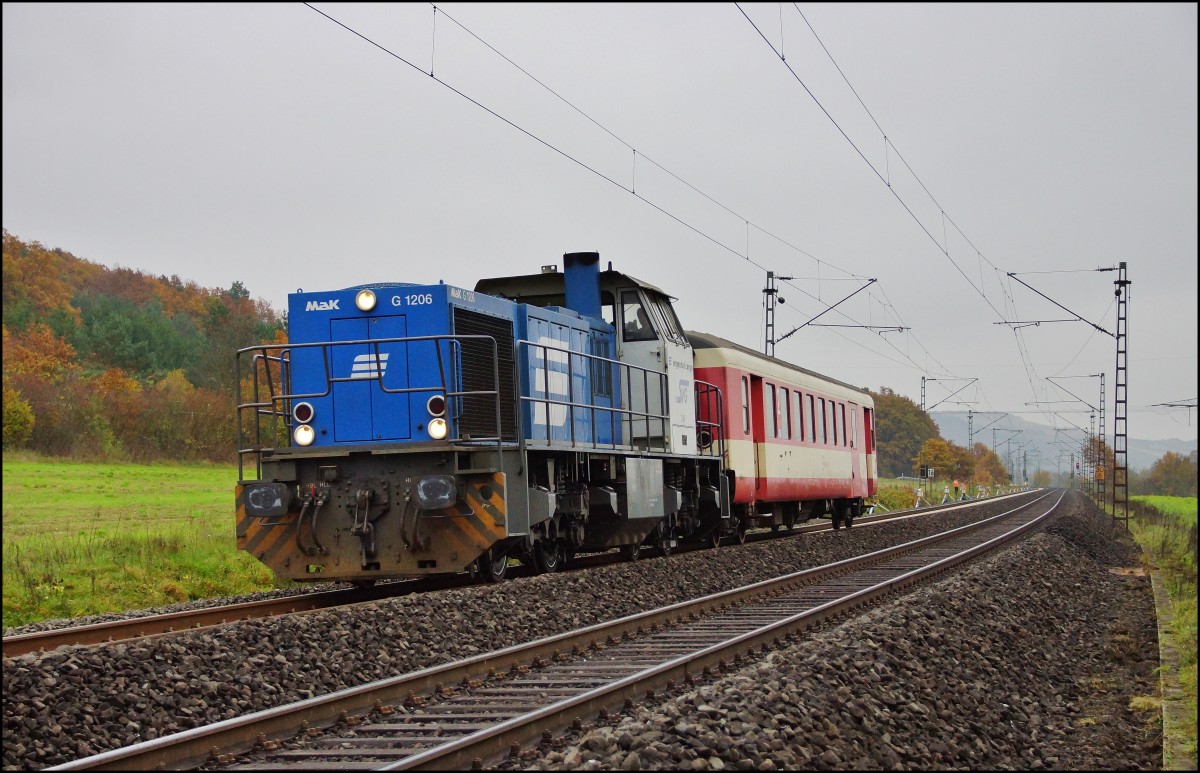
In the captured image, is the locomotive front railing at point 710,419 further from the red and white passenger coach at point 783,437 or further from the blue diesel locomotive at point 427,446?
the blue diesel locomotive at point 427,446

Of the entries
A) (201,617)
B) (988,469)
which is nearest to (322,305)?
(201,617)

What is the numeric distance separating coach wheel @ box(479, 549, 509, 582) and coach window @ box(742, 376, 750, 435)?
7.34 meters

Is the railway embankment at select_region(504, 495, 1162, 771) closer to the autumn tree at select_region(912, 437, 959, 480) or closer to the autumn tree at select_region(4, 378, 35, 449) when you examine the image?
the autumn tree at select_region(4, 378, 35, 449)

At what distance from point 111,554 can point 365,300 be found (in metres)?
6.25

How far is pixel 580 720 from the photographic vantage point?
614 centimetres

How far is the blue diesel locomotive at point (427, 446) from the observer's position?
10469 millimetres

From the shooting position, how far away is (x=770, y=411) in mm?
19297

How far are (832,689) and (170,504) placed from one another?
19623 mm

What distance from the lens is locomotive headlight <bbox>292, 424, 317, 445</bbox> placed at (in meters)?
11.0

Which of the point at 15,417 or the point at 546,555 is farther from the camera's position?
the point at 15,417

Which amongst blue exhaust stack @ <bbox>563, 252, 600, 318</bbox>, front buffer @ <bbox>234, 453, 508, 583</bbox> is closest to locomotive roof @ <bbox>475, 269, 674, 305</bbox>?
blue exhaust stack @ <bbox>563, 252, 600, 318</bbox>

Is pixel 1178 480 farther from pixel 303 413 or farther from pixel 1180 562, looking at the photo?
pixel 303 413

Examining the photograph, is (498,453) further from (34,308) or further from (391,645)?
(34,308)

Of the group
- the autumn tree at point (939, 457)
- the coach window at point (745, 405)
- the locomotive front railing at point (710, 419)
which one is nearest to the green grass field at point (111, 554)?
the locomotive front railing at point (710, 419)
